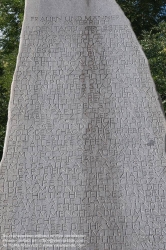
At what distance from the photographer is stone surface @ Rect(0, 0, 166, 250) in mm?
3625

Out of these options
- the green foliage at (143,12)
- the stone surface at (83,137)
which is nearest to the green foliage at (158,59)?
the stone surface at (83,137)

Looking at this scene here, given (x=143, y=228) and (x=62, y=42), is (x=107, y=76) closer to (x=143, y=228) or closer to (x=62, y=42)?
(x=62, y=42)

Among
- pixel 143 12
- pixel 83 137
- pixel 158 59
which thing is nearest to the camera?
pixel 83 137

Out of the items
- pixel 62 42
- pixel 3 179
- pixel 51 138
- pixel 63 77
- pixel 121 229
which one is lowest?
pixel 121 229

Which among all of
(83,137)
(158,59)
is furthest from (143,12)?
(83,137)

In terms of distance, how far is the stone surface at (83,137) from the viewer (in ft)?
11.9

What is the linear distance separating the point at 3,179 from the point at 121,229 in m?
0.96

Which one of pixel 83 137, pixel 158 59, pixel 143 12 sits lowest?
pixel 83 137

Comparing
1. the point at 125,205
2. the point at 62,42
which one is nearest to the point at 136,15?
the point at 62,42

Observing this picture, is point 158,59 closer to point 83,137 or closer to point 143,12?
point 83,137

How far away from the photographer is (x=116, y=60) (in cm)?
400

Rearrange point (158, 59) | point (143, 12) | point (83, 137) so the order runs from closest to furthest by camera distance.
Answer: point (83, 137)
point (158, 59)
point (143, 12)

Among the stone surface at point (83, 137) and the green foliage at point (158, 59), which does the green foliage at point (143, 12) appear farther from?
the stone surface at point (83, 137)

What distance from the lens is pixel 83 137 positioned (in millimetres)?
3816
